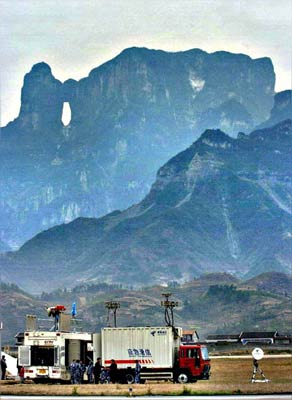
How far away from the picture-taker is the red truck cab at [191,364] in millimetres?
98375

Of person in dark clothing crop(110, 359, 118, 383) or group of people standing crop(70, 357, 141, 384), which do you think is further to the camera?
person in dark clothing crop(110, 359, 118, 383)

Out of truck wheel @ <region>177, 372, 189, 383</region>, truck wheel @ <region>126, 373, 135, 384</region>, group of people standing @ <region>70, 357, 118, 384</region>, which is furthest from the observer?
truck wheel @ <region>177, 372, 189, 383</region>

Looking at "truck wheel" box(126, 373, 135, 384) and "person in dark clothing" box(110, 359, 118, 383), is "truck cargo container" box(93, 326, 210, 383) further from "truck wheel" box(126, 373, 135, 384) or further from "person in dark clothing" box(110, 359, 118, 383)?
"person in dark clothing" box(110, 359, 118, 383)

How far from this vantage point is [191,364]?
98.8 metres

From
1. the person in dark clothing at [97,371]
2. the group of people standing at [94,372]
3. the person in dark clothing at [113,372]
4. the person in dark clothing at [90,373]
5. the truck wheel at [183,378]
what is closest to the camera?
the group of people standing at [94,372]

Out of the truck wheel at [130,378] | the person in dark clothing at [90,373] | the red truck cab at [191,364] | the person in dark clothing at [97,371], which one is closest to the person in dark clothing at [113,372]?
the truck wheel at [130,378]

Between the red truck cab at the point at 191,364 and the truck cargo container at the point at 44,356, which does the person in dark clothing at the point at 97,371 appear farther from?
the red truck cab at the point at 191,364

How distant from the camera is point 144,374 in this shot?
98750mm

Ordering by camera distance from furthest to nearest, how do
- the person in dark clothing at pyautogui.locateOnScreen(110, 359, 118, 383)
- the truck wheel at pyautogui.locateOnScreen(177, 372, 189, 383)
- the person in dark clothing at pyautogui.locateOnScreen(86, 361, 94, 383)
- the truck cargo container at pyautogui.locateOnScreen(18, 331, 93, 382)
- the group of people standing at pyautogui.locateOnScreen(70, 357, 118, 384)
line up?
the truck wheel at pyautogui.locateOnScreen(177, 372, 189, 383), the truck cargo container at pyautogui.locateOnScreen(18, 331, 93, 382), the person in dark clothing at pyautogui.locateOnScreen(86, 361, 94, 383), the person in dark clothing at pyautogui.locateOnScreen(110, 359, 118, 383), the group of people standing at pyautogui.locateOnScreen(70, 357, 118, 384)

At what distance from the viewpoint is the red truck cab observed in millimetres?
98375

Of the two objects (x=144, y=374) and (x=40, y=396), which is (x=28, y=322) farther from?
(x=40, y=396)

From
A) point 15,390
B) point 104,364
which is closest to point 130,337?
point 104,364

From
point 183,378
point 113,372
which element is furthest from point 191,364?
point 113,372

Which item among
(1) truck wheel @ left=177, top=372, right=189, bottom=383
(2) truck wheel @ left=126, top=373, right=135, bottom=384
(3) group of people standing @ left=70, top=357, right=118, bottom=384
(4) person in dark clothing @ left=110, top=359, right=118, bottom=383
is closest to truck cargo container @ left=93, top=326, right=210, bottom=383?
(1) truck wheel @ left=177, top=372, right=189, bottom=383
